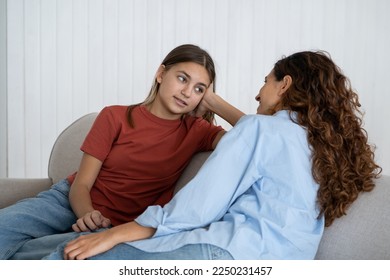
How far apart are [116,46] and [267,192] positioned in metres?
2.70

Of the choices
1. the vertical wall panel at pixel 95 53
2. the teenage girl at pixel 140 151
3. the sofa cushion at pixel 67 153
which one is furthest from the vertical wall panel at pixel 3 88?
the teenage girl at pixel 140 151

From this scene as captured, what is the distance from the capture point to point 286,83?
129cm

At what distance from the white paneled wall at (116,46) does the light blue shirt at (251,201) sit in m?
2.50

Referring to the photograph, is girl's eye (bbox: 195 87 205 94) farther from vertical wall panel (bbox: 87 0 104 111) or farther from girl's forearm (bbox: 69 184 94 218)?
vertical wall panel (bbox: 87 0 104 111)

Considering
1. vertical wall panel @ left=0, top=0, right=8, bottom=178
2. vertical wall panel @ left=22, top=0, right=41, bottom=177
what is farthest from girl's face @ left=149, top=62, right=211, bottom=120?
vertical wall panel @ left=0, top=0, right=8, bottom=178

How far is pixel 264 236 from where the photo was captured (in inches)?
41.4

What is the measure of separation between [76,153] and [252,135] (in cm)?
110

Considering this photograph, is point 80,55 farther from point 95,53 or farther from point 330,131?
point 330,131

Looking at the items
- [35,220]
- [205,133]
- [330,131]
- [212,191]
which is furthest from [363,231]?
[35,220]

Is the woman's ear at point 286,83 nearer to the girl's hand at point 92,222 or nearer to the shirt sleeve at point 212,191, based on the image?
the shirt sleeve at point 212,191

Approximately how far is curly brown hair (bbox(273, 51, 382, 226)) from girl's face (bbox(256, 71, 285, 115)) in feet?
0.10

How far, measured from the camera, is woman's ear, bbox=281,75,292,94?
1278 millimetres

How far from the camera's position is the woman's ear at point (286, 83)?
1278mm
